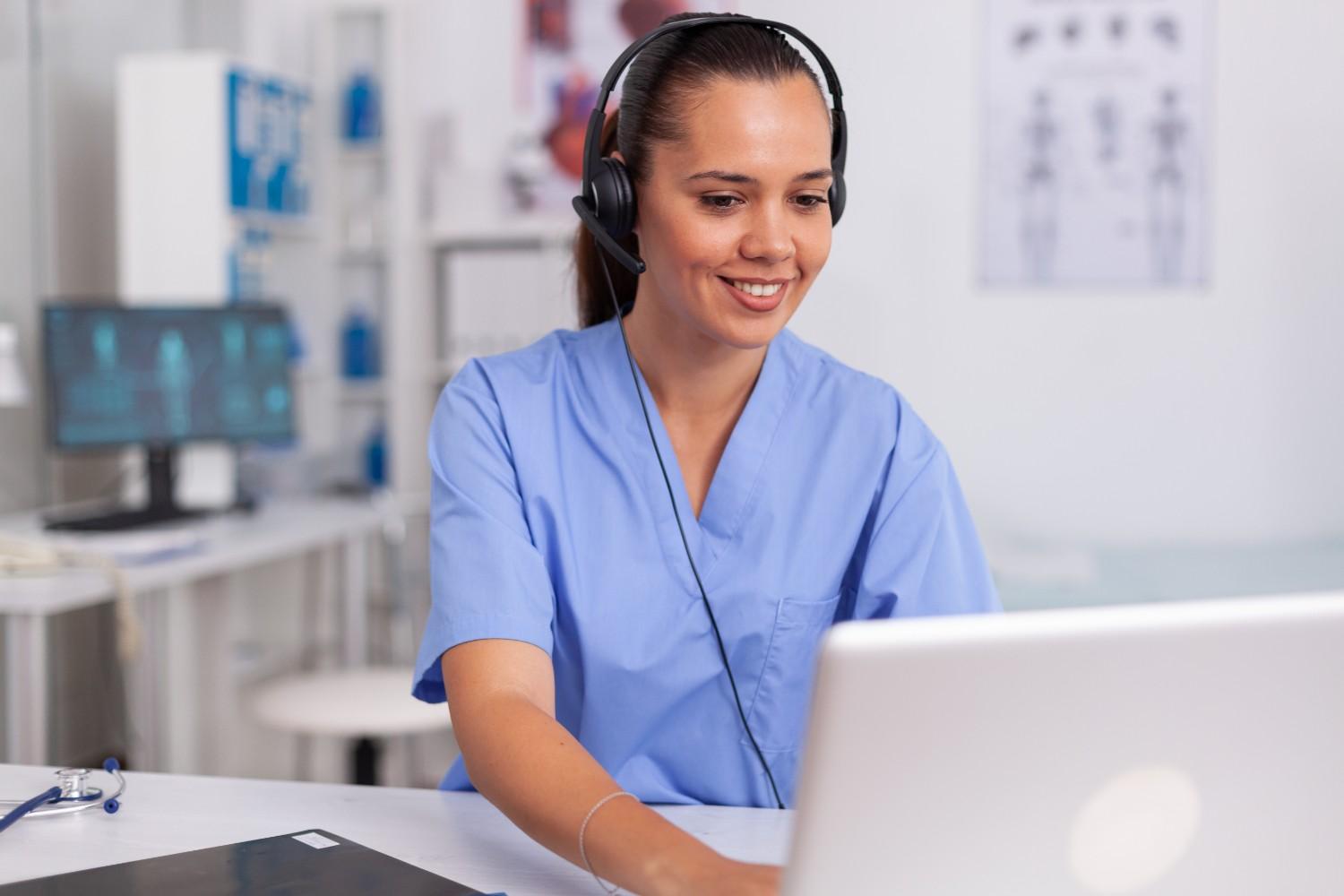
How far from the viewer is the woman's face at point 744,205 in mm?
1094

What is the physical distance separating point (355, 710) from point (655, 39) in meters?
1.63

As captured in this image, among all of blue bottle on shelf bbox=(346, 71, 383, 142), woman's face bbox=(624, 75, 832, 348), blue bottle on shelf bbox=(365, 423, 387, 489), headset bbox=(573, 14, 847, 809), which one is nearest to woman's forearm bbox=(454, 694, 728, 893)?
headset bbox=(573, 14, 847, 809)

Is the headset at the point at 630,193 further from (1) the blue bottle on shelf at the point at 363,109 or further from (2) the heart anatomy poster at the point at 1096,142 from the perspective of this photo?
(1) the blue bottle on shelf at the point at 363,109

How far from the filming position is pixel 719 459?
1.21 m

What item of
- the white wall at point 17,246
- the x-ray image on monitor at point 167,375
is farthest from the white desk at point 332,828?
the white wall at point 17,246

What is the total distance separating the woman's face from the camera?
1094mm

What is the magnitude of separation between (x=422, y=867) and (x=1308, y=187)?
5.75 ft

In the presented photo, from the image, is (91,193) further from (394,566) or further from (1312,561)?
(1312,561)

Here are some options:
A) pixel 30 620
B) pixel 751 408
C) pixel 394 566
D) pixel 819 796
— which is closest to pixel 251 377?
pixel 394 566

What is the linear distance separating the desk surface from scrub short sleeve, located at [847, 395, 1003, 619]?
4.81 feet

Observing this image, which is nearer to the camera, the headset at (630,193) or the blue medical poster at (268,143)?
the headset at (630,193)

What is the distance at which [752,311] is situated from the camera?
1.12m

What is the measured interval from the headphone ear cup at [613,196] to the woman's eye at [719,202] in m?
0.09

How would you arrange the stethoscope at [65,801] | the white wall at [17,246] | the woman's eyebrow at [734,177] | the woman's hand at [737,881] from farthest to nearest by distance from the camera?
the white wall at [17,246], the woman's eyebrow at [734,177], the stethoscope at [65,801], the woman's hand at [737,881]
